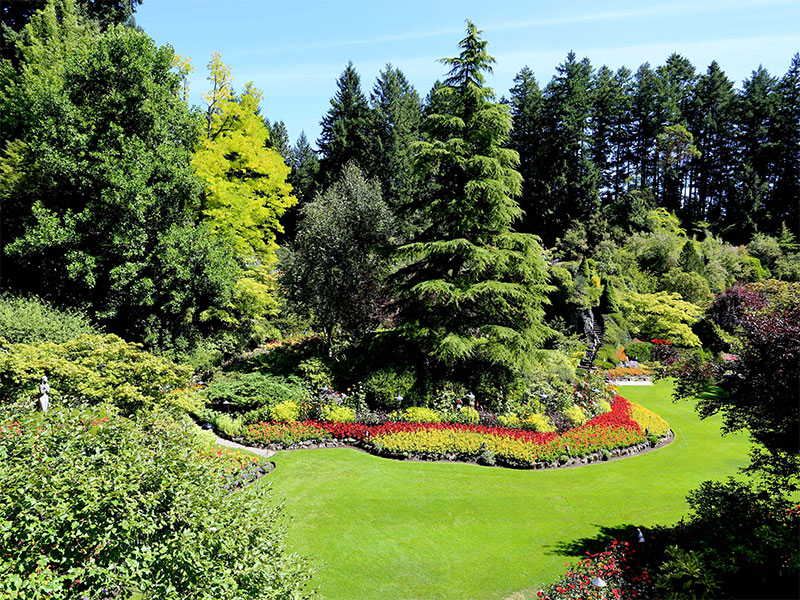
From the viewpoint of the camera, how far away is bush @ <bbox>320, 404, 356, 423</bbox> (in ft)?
47.7

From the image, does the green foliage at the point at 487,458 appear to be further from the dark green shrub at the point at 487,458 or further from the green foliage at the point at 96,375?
the green foliage at the point at 96,375

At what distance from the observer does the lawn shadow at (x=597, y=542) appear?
8.48m

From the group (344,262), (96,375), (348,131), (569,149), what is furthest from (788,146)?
(96,375)

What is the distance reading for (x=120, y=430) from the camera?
5855 millimetres

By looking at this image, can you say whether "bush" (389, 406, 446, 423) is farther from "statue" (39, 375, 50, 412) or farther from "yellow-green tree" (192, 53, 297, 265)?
"yellow-green tree" (192, 53, 297, 265)

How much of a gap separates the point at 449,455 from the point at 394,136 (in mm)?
35781

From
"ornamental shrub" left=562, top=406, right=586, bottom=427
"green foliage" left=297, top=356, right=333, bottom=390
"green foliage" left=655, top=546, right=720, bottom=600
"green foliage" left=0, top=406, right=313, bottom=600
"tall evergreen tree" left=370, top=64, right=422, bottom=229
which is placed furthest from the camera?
"tall evergreen tree" left=370, top=64, right=422, bottom=229

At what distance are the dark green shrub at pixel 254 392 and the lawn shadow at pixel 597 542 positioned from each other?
947 centimetres

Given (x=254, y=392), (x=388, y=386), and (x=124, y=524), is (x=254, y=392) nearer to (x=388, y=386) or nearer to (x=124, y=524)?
(x=388, y=386)

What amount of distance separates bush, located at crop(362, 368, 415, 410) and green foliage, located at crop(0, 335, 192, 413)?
5.75 meters

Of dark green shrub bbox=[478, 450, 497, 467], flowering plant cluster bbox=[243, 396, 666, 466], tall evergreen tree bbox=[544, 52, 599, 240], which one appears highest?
tall evergreen tree bbox=[544, 52, 599, 240]

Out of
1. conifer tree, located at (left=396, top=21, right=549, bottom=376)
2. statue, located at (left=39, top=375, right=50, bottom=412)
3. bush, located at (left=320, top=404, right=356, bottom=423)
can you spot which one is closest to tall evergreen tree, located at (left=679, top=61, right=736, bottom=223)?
conifer tree, located at (left=396, top=21, right=549, bottom=376)

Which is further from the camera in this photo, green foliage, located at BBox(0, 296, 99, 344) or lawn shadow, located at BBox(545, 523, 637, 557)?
green foliage, located at BBox(0, 296, 99, 344)

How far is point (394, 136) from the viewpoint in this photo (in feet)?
140
